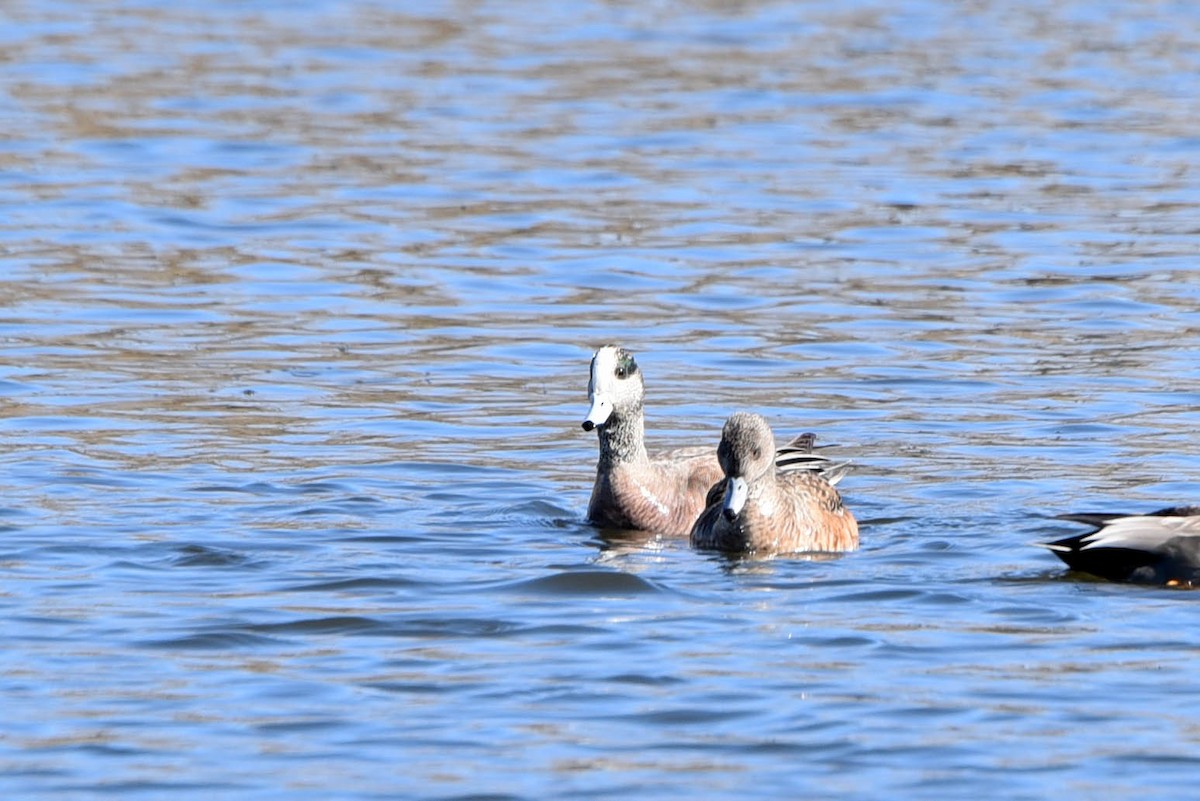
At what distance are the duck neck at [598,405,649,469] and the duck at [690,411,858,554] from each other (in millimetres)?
923

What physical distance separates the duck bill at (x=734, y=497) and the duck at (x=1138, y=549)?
1416 millimetres

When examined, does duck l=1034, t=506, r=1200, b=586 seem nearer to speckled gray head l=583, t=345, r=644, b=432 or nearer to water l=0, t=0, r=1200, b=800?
water l=0, t=0, r=1200, b=800

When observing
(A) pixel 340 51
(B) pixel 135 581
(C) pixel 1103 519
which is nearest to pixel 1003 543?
(C) pixel 1103 519

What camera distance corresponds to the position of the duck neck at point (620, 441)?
1205 centimetres

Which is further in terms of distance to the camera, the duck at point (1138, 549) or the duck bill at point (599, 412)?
the duck bill at point (599, 412)

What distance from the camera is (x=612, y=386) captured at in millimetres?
11977

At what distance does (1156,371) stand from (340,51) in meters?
16.4

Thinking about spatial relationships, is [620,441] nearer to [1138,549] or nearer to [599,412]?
[599,412]

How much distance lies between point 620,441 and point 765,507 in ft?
3.92

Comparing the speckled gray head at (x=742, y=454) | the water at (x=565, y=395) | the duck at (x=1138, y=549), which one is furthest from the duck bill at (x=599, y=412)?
the duck at (x=1138, y=549)

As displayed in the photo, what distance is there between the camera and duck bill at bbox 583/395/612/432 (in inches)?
460

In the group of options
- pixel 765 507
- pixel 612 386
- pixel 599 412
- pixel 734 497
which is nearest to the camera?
pixel 734 497

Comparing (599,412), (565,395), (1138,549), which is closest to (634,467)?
(599,412)

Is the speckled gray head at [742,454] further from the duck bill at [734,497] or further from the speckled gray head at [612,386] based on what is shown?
the speckled gray head at [612,386]
